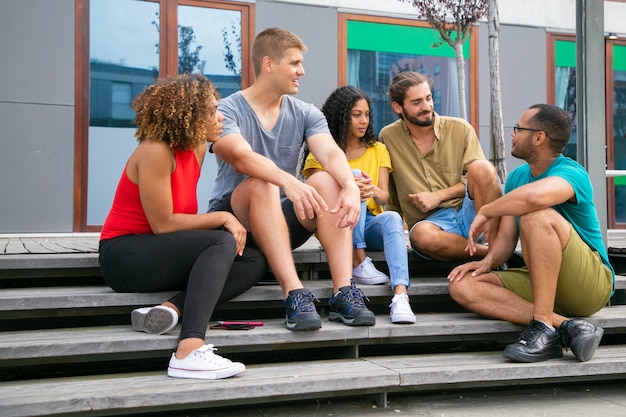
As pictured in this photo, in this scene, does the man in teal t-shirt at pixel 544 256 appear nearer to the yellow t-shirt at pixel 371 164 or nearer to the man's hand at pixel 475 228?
the man's hand at pixel 475 228

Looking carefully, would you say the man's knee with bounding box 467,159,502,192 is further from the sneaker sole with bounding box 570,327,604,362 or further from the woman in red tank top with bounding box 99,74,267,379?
the woman in red tank top with bounding box 99,74,267,379

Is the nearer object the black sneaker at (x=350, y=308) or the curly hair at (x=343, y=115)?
the black sneaker at (x=350, y=308)

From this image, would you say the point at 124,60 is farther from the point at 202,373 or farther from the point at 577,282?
the point at 577,282

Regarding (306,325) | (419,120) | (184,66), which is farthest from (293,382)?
(184,66)

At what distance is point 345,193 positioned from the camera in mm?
3502

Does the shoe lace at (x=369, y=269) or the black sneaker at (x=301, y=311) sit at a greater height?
the shoe lace at (x=369, y=269)

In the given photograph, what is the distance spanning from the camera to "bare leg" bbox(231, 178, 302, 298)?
342 centimetres

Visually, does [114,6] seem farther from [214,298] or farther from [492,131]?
[214,298]

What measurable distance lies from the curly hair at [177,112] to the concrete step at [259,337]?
34.0 inches

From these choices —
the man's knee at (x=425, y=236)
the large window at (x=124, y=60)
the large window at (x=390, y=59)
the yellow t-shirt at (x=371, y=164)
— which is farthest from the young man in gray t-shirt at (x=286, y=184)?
the large window at (x=390, y=59)

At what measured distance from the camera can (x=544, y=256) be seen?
11.1 feet

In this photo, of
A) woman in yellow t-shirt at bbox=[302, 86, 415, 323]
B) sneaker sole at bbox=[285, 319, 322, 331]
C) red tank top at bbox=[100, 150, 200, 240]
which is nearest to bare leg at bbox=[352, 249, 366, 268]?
woman in yellow t-shirt at bbox=[302, 86, 415, 323]

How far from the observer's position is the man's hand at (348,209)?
3.44 m

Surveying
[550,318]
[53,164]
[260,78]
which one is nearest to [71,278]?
[260,78]
